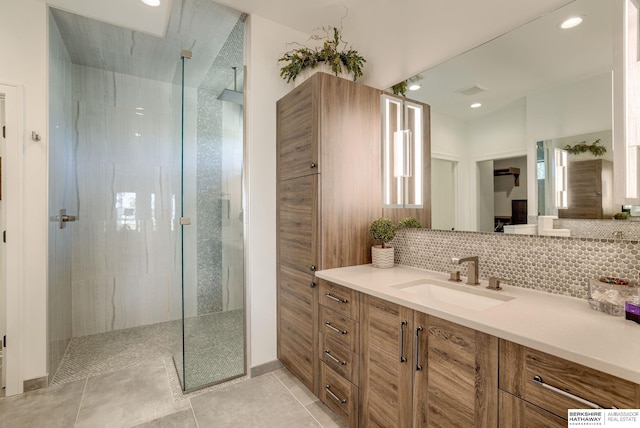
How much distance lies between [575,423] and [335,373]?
1188mm

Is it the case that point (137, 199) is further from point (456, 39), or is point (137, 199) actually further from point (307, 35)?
point (456, 39)

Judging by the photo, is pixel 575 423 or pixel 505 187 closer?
pixel 575 423

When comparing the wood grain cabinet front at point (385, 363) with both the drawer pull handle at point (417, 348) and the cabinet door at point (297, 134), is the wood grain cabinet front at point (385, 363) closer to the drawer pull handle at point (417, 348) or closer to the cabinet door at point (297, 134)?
the drawer pull handle at point (417, 348)

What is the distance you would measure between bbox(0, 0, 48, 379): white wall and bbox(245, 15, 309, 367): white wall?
145 cm

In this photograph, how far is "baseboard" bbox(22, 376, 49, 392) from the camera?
6.76 ft

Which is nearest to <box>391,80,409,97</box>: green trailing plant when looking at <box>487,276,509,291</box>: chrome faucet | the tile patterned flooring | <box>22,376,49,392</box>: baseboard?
<box>487,276,509,291</box>: chrome faucet

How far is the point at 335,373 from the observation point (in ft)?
5.76

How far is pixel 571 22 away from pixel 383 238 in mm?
1444

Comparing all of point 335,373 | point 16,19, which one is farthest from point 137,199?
point 335,373

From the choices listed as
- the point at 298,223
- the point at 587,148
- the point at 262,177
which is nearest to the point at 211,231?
the point at 262,177

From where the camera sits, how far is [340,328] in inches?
67.7

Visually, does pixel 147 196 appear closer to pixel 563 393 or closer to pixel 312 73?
pixel 312 73

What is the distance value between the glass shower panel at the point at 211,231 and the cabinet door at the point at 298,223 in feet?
1.12

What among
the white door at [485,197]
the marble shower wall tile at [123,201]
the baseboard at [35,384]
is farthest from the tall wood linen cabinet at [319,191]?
the baseboard at [35,384]
